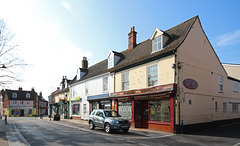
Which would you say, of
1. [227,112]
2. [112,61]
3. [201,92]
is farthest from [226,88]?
[112,61]

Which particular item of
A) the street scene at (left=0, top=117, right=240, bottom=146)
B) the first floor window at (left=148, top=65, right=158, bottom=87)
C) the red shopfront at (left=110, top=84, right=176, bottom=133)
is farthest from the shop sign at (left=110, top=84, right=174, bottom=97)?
the street scene at (left=0, top=117, right=240, bottom=146)

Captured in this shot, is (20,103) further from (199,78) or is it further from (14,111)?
(199,78)

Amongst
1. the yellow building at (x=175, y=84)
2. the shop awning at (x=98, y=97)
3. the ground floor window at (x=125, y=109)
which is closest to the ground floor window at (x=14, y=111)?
the shop awning at (x=98, y=97)

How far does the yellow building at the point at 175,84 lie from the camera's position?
13438 mm

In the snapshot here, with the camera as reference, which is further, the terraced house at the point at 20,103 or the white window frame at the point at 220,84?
the terraced house at the point at 20,103

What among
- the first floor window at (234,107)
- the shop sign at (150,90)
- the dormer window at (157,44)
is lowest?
the first floor window at (234,107)

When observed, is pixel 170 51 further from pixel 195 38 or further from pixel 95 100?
pixel 95 100

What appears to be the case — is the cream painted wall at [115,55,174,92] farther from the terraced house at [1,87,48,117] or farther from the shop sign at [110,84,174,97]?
the terraced house at [1,87,48,117]

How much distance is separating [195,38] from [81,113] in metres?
19.1

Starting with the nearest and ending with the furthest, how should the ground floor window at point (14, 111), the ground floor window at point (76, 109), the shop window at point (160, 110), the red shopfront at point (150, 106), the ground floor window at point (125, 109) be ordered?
the red shopfront at point (150, 106) < the shop window at point (160, 110) < the ground floor window at point (125, 109) < the ground floor window at point (76, 109) < the ground floor window at point (14, 111)

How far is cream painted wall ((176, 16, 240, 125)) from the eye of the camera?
13734 millimetres

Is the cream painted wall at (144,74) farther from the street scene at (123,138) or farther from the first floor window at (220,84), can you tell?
the first floor window at (220,84)

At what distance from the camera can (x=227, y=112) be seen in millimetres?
19734

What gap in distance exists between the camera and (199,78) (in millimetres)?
15750
